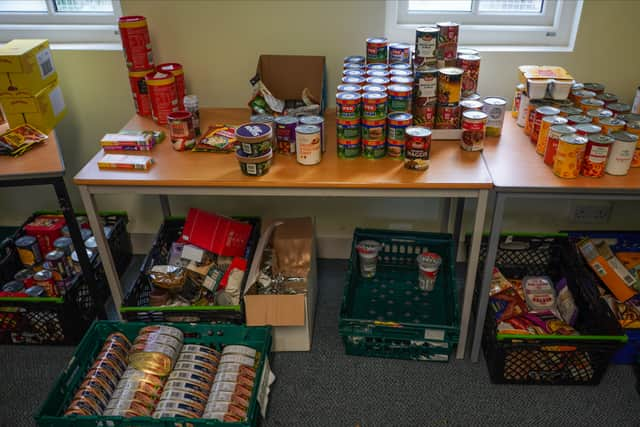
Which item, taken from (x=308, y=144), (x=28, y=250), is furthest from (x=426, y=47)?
(x=28, y=250)

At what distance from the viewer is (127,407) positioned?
5.60 ft

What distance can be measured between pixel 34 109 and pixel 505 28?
6.70ft

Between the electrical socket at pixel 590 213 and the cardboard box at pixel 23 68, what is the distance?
246cm

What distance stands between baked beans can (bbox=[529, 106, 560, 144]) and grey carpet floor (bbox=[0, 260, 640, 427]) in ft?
3.01

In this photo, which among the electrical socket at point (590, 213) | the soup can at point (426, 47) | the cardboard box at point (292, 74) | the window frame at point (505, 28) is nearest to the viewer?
the soup can at point (426, 47)

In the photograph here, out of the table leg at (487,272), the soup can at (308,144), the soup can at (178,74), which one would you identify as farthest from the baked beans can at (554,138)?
the soup can at (178,74)

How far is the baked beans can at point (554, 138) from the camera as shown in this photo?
178 centimetres

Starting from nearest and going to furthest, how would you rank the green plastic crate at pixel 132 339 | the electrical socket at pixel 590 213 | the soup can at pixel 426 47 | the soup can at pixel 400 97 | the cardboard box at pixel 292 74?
the green plastic crate at pixel 132 339, the soup can at pixel 400 97, the soup can at pixel 426 47, the cardboard box at pixel 292 74, the electrical socket at pixel 590 213

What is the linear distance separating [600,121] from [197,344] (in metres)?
1.67

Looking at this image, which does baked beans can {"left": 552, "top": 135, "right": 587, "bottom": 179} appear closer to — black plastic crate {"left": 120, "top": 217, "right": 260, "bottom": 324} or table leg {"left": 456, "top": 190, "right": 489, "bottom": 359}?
table leg {"left": 456, "top": 190, "right": 489, "bottom": 359}

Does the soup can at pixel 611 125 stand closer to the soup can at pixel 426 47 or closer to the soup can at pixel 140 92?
the soup can at pixel 426 47

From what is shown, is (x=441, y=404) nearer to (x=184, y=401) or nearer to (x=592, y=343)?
(x=592, y=343)

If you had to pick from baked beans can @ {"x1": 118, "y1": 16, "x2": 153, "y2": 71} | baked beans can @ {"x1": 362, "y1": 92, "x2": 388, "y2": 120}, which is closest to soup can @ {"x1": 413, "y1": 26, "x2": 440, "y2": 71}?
baked beans can @ {"x1": 362, "y1": 92, "x2": 388, "y2": 120}

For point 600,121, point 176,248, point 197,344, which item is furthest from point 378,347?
point 600,121
